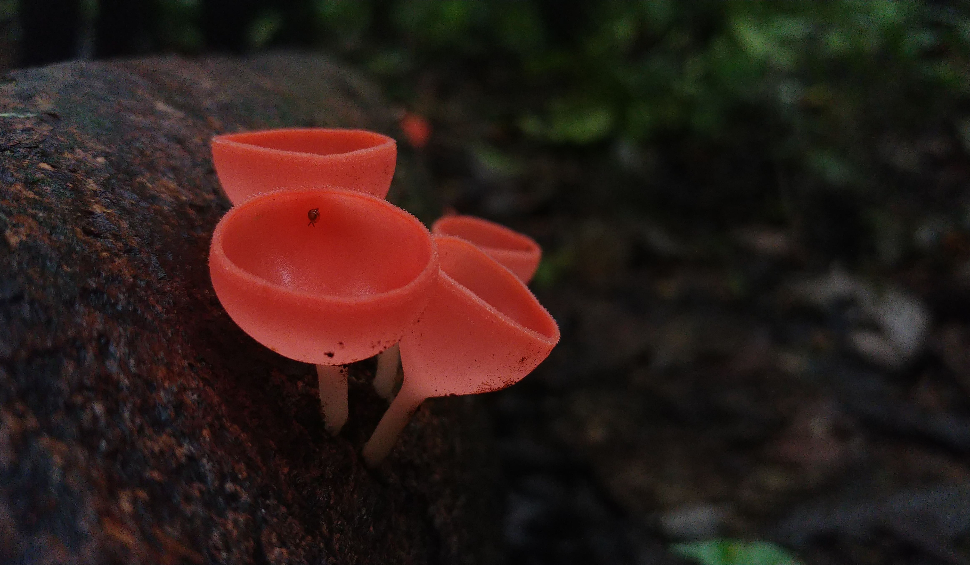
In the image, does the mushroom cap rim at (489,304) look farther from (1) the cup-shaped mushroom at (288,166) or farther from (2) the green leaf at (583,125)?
(2) the green leaf at (583,125)

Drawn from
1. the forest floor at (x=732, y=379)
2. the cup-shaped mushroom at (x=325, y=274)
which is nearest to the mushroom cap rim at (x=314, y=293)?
the cup-shaped mushroom at (x=325, y=274)

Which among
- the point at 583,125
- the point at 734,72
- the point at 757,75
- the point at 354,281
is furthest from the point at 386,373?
the point at 757,75

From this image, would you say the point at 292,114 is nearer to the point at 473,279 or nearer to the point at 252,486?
the point at 473,279

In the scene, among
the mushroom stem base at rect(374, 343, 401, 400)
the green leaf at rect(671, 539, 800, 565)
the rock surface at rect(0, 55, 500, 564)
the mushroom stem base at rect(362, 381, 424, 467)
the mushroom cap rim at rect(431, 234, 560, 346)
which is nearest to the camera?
the rock surface at rect(0, 55, 500, 564)

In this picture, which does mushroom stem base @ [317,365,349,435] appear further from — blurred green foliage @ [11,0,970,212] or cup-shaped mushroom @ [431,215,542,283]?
blurred green foliage @ [11,0,970,212]

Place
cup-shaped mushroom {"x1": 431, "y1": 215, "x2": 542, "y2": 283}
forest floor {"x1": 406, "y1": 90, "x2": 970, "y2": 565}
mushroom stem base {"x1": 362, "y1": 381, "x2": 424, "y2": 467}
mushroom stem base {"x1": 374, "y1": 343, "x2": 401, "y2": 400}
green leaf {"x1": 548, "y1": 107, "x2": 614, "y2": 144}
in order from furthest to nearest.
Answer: green leaf {"x1": 548, "y1": 107, "x2": 614, "y2": 144}
forest floor {"x1": 406, "y1": 90, "x2": 970, "y2": 565}
cup-shaped mushroom {"x1": 431, "y1": 215, "x2": 542, "y2": 283}
mushroom stem base {"x1": 374, "y1": 343, "x2": 401, "y2": 400}
mushroom stem base {"x1": 362, "y1": 381, "x2": 424, "y2": 467}

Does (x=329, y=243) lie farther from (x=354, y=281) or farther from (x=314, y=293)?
(x=314, y=293)

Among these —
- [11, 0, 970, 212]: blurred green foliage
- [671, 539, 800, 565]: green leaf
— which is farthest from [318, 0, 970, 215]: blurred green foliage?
[671, 539, 800, 565]: green leaf
